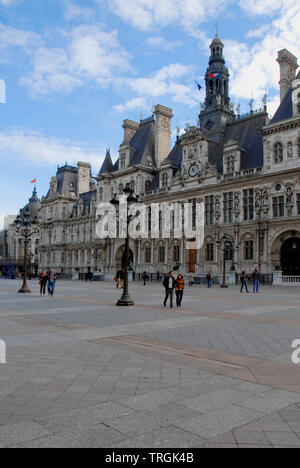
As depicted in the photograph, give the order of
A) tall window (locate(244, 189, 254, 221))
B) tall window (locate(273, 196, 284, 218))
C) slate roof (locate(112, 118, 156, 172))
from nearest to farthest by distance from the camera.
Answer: tall window (locate(273, 196, 284, 218)) < tall window (locate(244, 189, 254, 221)) < slate roof (locate(112, 118, 156, 172))

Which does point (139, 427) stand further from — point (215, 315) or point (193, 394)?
point (215, 315)

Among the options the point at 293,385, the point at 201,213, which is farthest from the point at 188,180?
the point at 293,385

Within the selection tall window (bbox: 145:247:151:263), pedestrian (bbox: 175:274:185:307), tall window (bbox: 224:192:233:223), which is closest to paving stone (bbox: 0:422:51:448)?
pedestrian (bbox: 175:274:185:307)

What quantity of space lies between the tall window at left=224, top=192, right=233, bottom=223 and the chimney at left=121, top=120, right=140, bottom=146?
1046 inches

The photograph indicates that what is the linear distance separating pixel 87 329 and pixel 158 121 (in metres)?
53.7

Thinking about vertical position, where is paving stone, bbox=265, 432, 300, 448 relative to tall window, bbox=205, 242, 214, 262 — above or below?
below

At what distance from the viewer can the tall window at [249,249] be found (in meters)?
41.2

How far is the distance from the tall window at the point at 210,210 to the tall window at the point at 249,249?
579cm

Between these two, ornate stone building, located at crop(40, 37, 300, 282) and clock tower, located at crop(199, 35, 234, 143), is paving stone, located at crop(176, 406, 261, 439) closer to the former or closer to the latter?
ornate stone building, located at crop(40, 37, 300, 282)

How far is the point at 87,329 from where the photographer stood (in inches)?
440

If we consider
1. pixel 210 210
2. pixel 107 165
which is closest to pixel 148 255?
pixel 210 210

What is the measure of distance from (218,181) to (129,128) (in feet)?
86.8

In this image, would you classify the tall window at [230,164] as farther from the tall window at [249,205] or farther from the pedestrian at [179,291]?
the pedestrian at [179,291]

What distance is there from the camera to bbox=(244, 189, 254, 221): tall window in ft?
136
